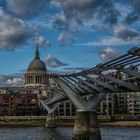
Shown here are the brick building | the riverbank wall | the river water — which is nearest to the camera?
the river water

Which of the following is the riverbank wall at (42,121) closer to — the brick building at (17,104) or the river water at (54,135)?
the brick building at (17,104)

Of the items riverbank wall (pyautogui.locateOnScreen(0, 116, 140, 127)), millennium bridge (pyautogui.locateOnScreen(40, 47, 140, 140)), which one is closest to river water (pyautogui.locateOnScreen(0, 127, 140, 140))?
millennium bridge (pyautogui.locateOnScreen(40, 47, 140, 140))

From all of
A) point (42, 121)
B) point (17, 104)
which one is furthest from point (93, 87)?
point (17, 104)

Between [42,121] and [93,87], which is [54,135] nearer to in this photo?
[93,87]

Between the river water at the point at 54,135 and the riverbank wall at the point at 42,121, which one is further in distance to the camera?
the riverbank wall at the point at 42,121

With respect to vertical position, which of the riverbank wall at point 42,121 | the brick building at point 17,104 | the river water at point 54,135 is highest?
the brick building at point 17,104

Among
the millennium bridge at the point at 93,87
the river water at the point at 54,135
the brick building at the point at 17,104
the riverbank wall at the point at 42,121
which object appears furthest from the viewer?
the brick building at the point at 17,104

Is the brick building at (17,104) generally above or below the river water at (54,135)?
above

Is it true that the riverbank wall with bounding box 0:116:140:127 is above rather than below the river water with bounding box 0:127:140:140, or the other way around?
above

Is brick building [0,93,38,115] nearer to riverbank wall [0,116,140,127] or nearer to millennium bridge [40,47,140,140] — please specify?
riverbank wall [0,116,140,127]

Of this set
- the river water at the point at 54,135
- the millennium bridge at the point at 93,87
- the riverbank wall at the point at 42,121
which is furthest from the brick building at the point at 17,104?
the millennium bridge at the point at 93,87

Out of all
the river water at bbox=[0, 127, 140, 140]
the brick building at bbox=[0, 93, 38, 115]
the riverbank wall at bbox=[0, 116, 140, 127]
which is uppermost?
the brick building at bbox=[0, 93, 38, 115]

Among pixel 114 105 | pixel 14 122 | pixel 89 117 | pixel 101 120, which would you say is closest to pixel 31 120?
pixel 14 122

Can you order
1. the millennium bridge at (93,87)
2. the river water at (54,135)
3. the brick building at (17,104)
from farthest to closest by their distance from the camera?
1. the brick building at (17,104)
2. the river water at (54,135)
3. the millennium bridge at (93,87)
